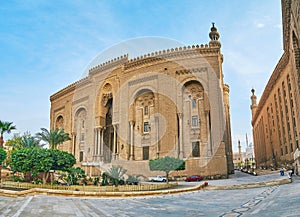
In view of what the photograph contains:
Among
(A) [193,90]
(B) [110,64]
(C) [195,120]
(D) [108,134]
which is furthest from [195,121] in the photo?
(B) [110,64]

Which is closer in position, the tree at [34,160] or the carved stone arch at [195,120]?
the tree at [34,160]

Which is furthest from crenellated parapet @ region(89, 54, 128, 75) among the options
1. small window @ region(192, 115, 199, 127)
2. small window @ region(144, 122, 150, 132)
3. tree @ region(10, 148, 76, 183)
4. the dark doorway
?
tree @ region(10, 148, 76, 183)

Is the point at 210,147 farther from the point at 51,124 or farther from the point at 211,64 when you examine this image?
the point at 51,124

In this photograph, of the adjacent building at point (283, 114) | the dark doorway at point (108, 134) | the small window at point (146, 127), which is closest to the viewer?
the adjacent building at point (283, 114)

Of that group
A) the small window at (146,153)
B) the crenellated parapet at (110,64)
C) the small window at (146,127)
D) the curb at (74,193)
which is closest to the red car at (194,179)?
the small window at (146,153)

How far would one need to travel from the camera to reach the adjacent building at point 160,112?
22.9 meters

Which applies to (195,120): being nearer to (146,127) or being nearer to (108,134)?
(146,127)

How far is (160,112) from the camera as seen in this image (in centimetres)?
2467

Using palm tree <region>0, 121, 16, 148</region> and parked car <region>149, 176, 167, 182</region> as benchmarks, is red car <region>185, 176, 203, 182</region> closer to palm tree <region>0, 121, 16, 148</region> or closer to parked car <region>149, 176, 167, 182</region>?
parked car <region>149, 176, 167, 182</region>

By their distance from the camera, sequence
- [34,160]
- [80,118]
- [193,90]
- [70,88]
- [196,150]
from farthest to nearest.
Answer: [70,88] → [80,118] → [193,90] → [196,150] → [34,160]

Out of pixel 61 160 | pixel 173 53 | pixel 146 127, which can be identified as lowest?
pixel 61 160

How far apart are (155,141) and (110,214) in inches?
676

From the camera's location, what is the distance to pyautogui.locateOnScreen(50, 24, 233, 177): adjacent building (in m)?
22.9

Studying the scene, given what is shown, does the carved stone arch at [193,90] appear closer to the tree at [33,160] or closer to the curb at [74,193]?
the curb at [74,193]
